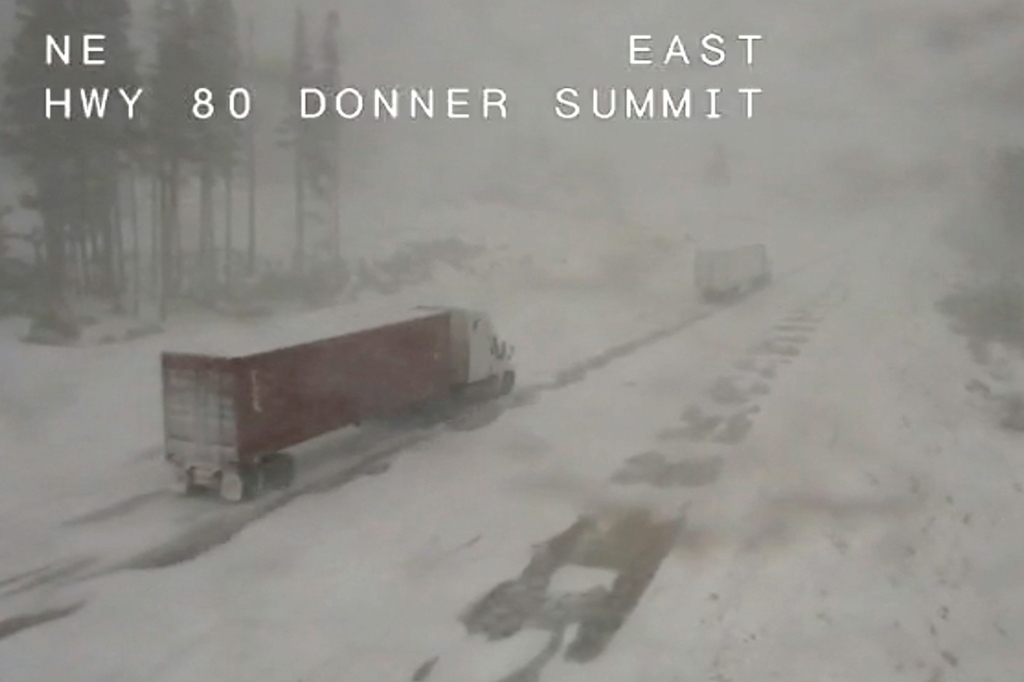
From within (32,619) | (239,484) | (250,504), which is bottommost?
(32,619)

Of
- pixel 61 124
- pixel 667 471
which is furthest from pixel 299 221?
pixel 667 471

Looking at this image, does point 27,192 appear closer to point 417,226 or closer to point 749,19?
point 417,226

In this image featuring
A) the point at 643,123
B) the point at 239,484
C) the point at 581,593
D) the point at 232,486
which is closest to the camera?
the point at 581,593

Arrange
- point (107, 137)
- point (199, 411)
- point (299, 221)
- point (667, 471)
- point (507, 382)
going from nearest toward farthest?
point (199, 411) < point (667, 471) < point (507, 382) < point (107, 137) < point (299, 221)

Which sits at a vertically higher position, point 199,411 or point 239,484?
point 199,411

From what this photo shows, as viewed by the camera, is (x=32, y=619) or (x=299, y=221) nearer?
(x=32, y=619)

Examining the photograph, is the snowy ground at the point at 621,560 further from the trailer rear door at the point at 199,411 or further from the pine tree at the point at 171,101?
the pine tree at the point at 171,101

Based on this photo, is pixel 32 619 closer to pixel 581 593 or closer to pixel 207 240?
pixel 581 593

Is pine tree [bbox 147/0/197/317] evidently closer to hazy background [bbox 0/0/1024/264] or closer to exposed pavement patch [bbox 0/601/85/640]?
hazy background [bbox 0/0/1024/264]
